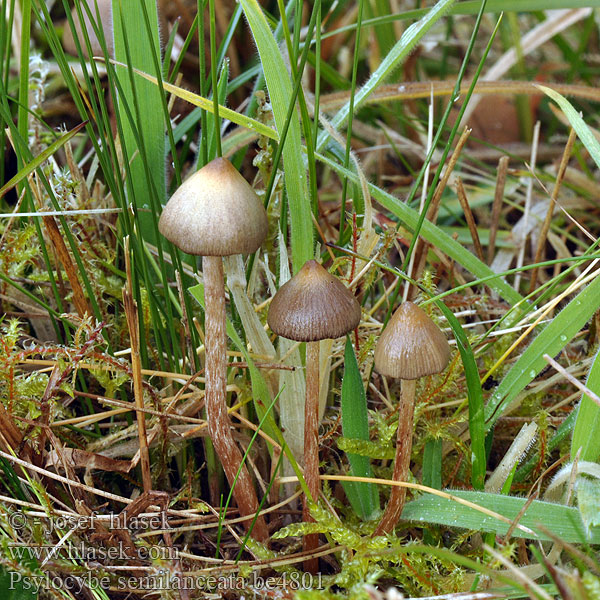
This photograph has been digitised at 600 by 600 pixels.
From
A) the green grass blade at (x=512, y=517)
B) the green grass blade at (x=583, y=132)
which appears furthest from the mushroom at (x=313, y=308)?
the green grass blade at (x=583, y=132)

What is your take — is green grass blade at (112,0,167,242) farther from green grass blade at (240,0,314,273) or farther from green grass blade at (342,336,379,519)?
green grass blade at (342,336,379,519)

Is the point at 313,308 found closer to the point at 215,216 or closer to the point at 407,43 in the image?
the point at 215,216

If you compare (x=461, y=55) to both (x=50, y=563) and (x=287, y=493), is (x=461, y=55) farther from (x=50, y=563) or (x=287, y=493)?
(x=50, y=563)

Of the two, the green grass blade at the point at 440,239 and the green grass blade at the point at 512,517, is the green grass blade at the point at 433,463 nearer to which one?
the green grass blade at the point at 512,517

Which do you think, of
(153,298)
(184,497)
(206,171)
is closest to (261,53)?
(206,171)

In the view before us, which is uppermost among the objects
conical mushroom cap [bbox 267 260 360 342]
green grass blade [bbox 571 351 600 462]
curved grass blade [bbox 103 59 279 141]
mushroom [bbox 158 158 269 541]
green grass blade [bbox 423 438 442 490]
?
curved grass blade [bbox 103 59 279 141]

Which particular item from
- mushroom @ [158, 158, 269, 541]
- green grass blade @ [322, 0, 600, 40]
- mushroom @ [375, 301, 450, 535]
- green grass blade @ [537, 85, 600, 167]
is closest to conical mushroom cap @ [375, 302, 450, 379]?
mushroom @ [375, 301, 450, 535]
